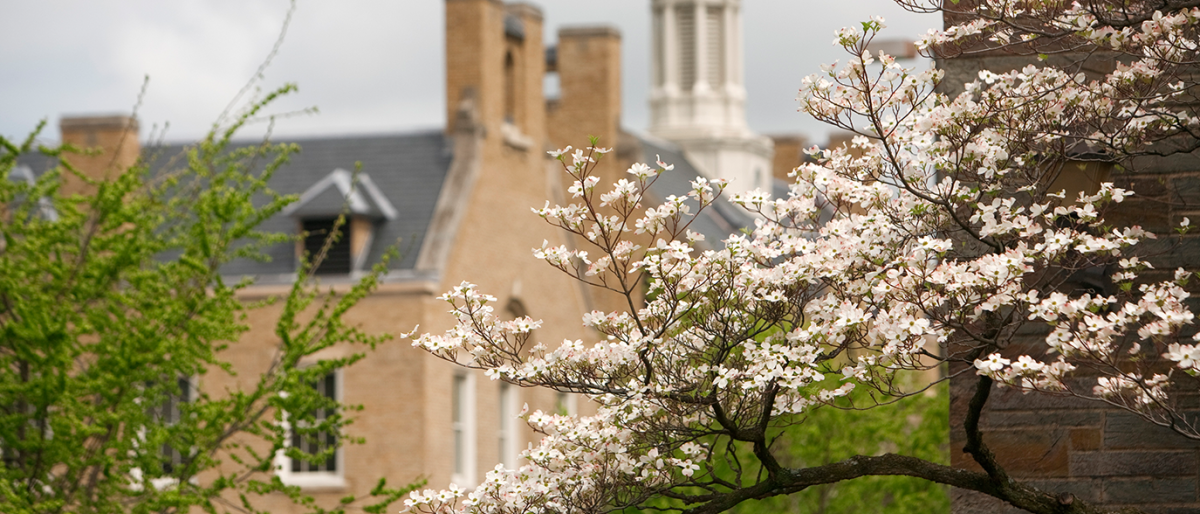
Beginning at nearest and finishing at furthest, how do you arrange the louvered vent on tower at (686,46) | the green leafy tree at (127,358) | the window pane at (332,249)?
the green leafy tree at (127,358), the window pane at (332,249), the louvered vent on tower at (686,46)

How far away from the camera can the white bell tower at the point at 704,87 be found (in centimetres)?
4816

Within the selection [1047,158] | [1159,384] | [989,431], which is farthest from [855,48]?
[989,431]

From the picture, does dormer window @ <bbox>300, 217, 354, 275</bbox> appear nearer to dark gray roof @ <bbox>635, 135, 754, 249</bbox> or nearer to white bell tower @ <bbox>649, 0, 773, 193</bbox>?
dark gray roof @ <bbox>635, 135, 754, 249</bbox>

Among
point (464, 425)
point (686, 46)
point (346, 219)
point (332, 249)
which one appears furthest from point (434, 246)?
point (686, 46)

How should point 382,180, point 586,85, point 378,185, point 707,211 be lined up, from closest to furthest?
1. point 378,185
2. point 382,180
3. point 586,85
4. point 707,211

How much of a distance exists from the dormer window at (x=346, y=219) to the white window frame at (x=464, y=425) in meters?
2.91

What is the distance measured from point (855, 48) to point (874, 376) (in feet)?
3.93

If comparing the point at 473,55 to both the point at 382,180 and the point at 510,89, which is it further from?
the point at 382,180

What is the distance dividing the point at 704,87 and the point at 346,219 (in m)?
21.4

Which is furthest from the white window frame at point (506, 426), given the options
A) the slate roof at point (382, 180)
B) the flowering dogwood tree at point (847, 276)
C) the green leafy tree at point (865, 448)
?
the flowering dogwood tree at point (847, 276)

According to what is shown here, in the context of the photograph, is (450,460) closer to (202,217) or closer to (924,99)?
(202,217)

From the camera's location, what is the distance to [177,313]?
1134 centimetres

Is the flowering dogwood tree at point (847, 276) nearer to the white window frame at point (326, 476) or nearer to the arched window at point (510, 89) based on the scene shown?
the white window frame at point (326, 476)

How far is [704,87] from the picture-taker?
4853 centimetres
